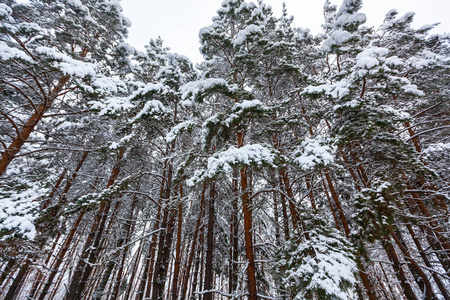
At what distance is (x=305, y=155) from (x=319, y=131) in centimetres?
480

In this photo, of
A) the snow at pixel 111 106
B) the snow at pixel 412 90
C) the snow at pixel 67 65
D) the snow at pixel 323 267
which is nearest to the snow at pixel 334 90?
the snow at pixel 412 90

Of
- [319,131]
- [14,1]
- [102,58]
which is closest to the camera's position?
[14,1]

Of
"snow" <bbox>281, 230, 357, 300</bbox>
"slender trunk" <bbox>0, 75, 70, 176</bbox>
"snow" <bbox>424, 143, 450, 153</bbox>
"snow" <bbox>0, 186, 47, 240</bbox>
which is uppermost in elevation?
"snow" <bbox>424, 143, 450, 153</bbox>

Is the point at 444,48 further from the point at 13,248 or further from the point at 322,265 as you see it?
the point at 13,248

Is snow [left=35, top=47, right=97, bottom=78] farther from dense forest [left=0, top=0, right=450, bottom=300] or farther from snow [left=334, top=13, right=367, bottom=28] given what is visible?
snow [left=334, top=13, right=367, bottom=28]

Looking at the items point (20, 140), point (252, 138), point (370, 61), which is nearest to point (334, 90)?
→ point (370, 61)

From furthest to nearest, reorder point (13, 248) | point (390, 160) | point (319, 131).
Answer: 1. point (319, 131)
2. point (390, 160)
3. point (13, 248)

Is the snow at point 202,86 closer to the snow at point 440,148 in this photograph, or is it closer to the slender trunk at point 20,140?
the slender trunk at point 20,140

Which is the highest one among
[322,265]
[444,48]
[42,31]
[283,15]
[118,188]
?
[283,15]

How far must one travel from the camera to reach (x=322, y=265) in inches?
138

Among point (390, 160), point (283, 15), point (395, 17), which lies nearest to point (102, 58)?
point (283, 15)

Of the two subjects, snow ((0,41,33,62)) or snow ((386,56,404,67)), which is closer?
snow ((0,41,33,62))

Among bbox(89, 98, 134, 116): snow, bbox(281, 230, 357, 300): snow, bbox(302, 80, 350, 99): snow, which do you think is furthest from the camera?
bbox(89, 98, 134, 116): snow

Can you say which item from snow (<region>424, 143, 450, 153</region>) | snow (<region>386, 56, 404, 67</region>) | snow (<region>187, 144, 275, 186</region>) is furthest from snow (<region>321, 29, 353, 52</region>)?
snow (<region>424, 143, 450, 153</region>)
